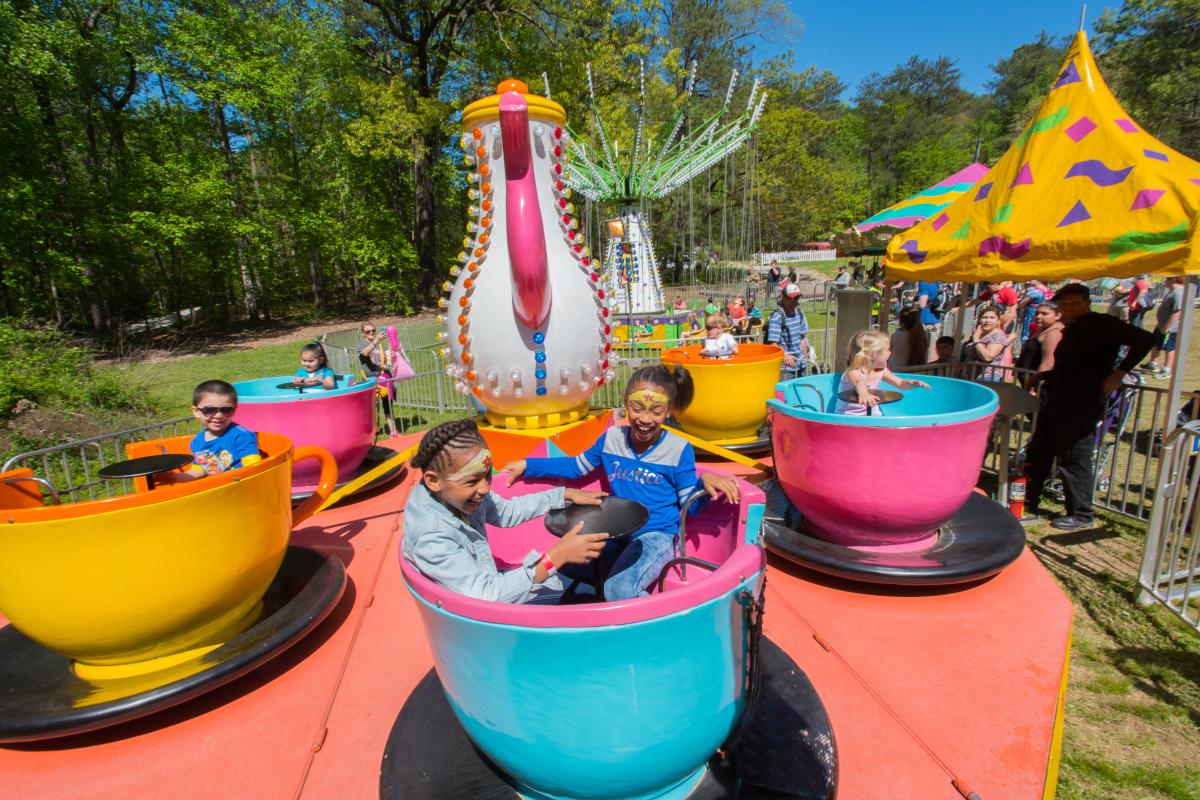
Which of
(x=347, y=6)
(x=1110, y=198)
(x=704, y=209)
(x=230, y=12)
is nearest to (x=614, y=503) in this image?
(x=1110, y=198)

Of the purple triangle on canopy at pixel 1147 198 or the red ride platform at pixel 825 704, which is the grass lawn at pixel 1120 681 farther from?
the purple triangle on canopy at pixel 1147 198

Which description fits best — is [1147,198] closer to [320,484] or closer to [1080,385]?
[1080,385]

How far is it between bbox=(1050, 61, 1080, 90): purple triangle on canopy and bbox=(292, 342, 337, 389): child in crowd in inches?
237

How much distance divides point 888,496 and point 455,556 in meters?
2.22

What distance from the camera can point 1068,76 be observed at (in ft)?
13.9

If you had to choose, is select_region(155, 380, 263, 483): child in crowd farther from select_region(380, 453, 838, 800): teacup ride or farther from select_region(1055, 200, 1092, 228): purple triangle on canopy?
select_region(1055, 200, 1092, 228): purple triangle on canopy

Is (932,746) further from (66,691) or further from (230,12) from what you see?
(230,12)

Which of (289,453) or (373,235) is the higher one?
(373,235)

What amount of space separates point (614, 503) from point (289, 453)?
1.65m

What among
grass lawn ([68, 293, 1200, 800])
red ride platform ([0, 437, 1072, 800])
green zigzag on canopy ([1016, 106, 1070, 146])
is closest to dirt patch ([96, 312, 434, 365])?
red ride platform ([0, 437, 1072, 800])

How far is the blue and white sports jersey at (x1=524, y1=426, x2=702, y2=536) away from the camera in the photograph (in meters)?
2.46

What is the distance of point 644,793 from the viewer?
5.27 feet

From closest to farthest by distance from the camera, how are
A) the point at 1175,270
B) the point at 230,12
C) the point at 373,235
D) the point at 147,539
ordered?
the point at 147,539
the point at 1175,270
the point at 230,12
the point at 373,235

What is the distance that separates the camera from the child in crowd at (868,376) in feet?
11.6
